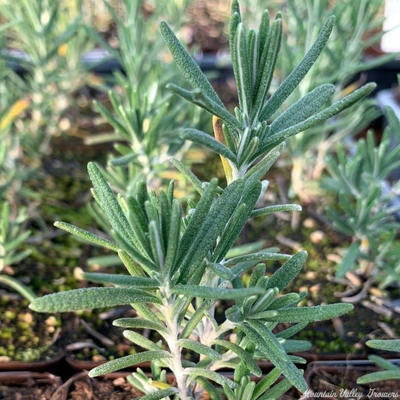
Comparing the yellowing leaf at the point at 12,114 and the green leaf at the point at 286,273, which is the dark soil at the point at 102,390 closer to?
the green leaf at the point at 286,273

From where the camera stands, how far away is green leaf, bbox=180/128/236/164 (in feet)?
1.98

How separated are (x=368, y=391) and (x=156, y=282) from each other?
585 millimetres

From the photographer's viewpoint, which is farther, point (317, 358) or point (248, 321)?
point (317, 358)

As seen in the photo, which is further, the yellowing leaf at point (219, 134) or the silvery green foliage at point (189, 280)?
the yellowing leaf at point (219, 134)

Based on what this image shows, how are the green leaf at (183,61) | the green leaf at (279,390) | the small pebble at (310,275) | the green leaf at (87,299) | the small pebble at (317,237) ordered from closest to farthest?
the green leaf at (87,299)
the green leaf at (183,61)
the green leaf at (279,390)
the small pebble at (310,275)
the small pebble at (317,237)

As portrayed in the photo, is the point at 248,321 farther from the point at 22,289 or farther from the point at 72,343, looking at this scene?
the point at 22,289

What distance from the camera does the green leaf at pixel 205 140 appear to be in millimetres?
603

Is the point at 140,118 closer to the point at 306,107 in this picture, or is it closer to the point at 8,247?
the point at 8,247

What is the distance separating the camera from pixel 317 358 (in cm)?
103

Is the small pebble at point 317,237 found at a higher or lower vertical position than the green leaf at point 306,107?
lower

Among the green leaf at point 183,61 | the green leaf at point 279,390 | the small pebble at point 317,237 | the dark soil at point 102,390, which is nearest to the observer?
the green leaf at point 183,61

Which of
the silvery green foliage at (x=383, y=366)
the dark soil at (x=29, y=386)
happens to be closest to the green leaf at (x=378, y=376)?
the silvery green foliage at (x=383, y=366)

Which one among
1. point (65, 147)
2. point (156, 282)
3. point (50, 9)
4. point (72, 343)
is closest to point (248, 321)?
point (156, 282)

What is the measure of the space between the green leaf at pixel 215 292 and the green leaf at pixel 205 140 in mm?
186
